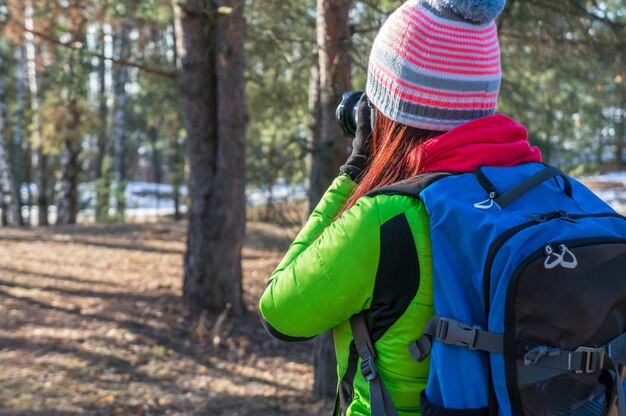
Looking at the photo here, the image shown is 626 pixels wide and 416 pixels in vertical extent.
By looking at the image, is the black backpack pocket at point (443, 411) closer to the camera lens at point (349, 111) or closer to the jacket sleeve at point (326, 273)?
the jacket sleeve at point (326, 273)

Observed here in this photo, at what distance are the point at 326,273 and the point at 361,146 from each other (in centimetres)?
39

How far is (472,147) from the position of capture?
4.98ft

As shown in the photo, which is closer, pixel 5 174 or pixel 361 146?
pixel 361 146

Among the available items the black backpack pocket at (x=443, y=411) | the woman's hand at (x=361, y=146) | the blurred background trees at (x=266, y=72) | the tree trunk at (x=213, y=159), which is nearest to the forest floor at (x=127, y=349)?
the tree trunk at (x=213, y=159)

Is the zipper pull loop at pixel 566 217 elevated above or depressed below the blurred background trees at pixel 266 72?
below

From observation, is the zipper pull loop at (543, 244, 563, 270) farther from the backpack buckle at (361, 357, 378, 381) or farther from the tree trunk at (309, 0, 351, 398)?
the tree trunk at (309, 0, 351, 398)

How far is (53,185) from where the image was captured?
3012cm

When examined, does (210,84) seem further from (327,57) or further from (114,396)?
(114,396)

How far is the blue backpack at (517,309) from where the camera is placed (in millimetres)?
1323

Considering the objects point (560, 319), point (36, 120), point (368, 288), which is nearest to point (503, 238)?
point (560, 319)

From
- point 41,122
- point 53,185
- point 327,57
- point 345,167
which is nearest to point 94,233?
point 41,122

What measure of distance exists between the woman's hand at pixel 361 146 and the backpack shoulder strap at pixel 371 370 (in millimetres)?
383

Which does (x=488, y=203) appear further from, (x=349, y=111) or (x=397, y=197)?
(x=349, y=111)

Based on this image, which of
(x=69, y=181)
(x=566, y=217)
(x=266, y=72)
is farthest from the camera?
(x=69, y=181)
